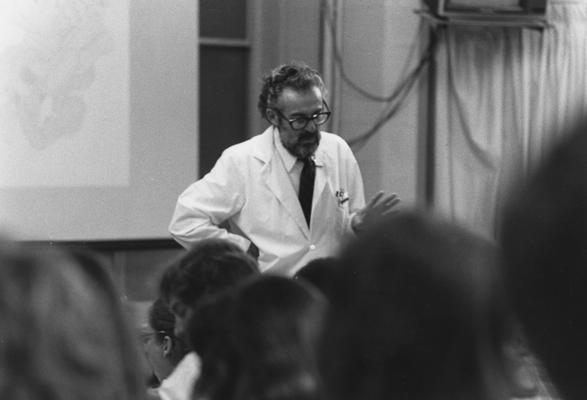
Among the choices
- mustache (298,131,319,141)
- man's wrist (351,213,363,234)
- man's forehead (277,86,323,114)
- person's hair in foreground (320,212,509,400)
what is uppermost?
person's hair in foreground (320,212,509,400)

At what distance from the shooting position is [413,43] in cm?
503

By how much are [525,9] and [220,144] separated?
182cm

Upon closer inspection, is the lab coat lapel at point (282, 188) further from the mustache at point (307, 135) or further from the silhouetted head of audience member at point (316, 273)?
the silhouetted head of audience member at point (316, 273)

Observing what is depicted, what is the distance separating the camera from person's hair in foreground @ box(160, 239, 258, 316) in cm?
176

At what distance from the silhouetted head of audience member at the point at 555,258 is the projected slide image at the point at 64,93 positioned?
4032 mm

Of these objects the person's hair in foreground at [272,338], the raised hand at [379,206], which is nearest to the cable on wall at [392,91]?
the raised hand at [379,206]

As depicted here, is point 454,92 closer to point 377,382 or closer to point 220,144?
point 220,144

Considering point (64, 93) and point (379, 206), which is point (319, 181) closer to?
point (379, 206)

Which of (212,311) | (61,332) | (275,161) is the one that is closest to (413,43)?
(275,161)

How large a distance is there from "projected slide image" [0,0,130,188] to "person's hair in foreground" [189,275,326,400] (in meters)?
3.50

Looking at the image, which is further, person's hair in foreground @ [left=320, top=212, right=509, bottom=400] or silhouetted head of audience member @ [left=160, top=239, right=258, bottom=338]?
silhouetted head of audience member @ [left=160, top=239, right=258, bottom=338]

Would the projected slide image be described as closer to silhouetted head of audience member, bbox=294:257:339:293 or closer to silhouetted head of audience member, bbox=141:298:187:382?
silhouetted head of audience member, bbox=141:298:187:382

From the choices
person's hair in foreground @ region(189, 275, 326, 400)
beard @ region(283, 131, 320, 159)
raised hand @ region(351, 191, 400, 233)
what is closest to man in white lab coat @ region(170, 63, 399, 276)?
beard @ region(283, 131, 320, 159)

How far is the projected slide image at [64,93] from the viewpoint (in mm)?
4320
